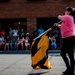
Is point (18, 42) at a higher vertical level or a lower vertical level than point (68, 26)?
lower

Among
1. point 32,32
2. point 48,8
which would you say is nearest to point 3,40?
point 32,32

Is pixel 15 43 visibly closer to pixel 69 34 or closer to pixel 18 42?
pixel 18 42

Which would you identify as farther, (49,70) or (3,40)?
(3,40)

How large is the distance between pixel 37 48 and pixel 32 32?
15453 mm

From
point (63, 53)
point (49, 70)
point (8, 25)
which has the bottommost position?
point (49, 70)

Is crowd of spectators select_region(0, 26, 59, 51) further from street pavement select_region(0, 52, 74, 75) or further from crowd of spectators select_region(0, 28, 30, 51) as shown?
street pavement select_region(0, 52, 74, 75)

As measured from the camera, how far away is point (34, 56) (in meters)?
7.93

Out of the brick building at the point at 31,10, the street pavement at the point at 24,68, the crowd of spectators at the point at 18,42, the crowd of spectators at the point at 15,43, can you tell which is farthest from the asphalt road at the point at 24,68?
the brick building at the point at 31,10

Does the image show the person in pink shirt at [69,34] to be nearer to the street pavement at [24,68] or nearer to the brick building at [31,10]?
the street pavement at [24,68]

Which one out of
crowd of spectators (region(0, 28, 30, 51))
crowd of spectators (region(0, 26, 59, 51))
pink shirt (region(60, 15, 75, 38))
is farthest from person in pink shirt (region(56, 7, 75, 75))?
crowd of spectators (region(0, 28, 30, 51))

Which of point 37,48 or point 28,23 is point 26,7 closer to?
point 28,23

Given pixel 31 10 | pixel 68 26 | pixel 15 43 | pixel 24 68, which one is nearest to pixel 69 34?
pixel 68 26

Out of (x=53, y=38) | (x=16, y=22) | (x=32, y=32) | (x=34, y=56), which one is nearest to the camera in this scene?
(x=34, y=56)

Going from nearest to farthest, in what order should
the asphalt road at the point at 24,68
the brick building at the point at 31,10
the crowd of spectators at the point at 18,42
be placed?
the asphalt road at the point at 24,68
the crowd of spectators at the point at 18,42
the brick building at the point at 31,10
